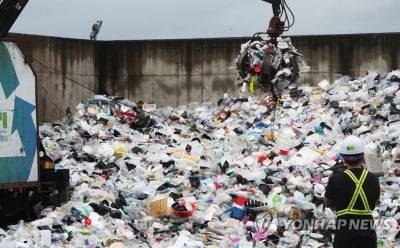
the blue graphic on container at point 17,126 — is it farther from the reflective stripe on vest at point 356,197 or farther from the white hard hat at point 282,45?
the reflective stripe on vest at point 356,197

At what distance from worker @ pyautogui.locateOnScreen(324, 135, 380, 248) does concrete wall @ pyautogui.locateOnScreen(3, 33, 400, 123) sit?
11.6m

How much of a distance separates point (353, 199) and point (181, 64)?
1242 cm

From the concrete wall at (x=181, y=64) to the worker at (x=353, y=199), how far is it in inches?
456

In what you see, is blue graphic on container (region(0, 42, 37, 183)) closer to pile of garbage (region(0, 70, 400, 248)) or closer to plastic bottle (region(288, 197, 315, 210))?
pile of garbage (region(0, 70, 400, 248))

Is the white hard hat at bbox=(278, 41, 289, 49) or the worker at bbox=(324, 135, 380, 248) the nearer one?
the worker at bbox=(324, 135, 380, 248)

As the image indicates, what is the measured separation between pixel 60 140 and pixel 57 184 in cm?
395

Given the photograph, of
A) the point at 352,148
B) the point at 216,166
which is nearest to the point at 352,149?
the point at 352,148

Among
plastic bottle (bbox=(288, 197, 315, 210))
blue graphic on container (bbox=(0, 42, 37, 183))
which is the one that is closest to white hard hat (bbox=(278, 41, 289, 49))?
plastic bottle (bbox=(288, 197, 315, 210))

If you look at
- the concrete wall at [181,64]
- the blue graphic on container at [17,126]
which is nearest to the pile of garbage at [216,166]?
the concrete wall at [181,64]

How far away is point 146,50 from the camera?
17281 mm

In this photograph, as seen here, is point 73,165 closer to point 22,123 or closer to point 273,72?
point 22,123

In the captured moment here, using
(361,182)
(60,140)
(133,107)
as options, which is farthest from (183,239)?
(133,107)

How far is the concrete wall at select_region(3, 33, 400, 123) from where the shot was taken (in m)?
16.5

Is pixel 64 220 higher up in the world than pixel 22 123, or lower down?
lower down
